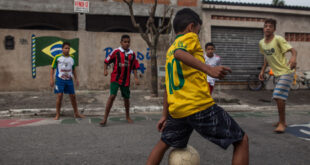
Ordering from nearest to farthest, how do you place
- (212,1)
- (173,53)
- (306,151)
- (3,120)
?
1. (173,53)
2. (306,151)
3. (3,120)
4. (212,1)

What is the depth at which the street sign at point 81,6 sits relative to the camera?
10852mm

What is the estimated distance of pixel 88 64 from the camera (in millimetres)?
10844

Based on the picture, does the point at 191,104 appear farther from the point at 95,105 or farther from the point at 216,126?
the point at 95,105

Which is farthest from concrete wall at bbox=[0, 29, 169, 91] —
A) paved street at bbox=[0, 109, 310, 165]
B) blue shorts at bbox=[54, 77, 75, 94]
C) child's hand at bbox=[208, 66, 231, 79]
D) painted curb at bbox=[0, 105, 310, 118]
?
child's hand at bbox=[208, 66, 231, 79]

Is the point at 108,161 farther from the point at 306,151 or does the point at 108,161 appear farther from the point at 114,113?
the point at 114,113

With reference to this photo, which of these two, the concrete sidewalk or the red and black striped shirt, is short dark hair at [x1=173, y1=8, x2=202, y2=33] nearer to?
the red and black striped shirt

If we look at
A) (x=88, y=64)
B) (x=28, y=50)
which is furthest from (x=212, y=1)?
(x=28, y=50)

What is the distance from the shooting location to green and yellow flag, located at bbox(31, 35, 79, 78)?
10.3 meters

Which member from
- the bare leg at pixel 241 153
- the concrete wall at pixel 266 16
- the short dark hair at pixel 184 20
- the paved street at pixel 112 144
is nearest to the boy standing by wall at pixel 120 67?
the paved street at pixel 112 144

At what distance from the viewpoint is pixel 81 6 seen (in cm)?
1092

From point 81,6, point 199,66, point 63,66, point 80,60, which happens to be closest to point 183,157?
point 199,66

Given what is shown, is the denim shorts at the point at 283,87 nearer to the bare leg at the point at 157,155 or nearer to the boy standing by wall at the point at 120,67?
the boy standing by wall at the point at 120,67

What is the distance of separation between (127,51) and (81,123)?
5.79ft

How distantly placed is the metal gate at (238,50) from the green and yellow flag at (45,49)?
607 centimetres
